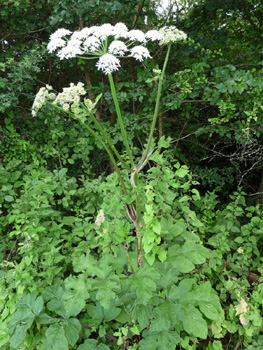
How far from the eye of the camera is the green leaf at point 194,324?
1.47m

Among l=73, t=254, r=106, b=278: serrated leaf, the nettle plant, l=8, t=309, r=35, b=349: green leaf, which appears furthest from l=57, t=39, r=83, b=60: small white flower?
l=8, t=309, r=35, b=349: green leaf

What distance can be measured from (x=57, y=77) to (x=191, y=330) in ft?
11.7

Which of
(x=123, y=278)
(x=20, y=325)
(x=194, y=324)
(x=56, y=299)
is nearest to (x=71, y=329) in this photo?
(x=56, y=299)

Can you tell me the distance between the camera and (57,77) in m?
3.67

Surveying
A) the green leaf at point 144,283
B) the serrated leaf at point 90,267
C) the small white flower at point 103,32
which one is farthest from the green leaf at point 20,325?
the small white flower at point 103,32

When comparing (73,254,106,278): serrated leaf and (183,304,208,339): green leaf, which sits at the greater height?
(73,254,106,278): serrated leaf

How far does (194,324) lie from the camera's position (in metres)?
1.50

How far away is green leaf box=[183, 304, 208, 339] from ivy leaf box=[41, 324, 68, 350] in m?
0.73

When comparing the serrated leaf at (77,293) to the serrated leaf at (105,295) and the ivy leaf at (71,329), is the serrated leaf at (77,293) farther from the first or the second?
the ivy leaf at (71,329)

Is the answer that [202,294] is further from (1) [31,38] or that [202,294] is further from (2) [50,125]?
(1) [31,38]

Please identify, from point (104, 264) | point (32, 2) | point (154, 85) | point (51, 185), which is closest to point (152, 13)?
point (154, 85)

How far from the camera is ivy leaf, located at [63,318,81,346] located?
148 cm

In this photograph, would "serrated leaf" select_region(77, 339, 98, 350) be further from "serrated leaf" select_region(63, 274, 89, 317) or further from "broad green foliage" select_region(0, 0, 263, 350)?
"serrated leaf" select_region(63, 274, 89, 317)

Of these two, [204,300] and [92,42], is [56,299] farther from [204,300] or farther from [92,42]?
[92,42]
